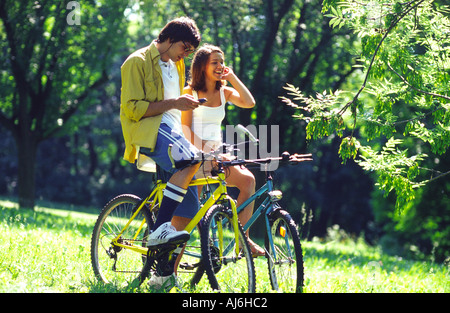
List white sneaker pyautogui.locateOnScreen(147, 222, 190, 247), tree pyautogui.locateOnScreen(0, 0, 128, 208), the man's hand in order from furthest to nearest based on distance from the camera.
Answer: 1. tree pyautogui.locateOnScreen(0, 0, 128, 208)
2. the man's hand
3. white sneaker pyautogui.locateOnScreen(147, 222, 190, 247)

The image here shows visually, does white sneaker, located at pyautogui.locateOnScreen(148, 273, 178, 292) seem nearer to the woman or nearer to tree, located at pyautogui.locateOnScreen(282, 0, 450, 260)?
the woman

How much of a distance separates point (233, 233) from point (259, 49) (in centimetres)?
900

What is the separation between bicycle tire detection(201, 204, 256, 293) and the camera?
3.55 metres

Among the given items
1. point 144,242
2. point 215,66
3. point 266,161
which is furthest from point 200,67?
point 144,242

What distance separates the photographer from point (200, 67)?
4.59 meters

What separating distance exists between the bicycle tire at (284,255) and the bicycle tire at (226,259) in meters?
0.27

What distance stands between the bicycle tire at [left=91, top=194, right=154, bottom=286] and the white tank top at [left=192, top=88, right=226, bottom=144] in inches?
28.0

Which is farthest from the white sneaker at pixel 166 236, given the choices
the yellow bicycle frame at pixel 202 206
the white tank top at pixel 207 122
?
the white tank top at pixel 207 122

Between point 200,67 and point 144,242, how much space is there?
141cm

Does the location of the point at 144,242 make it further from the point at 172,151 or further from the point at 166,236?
the point at 172,151

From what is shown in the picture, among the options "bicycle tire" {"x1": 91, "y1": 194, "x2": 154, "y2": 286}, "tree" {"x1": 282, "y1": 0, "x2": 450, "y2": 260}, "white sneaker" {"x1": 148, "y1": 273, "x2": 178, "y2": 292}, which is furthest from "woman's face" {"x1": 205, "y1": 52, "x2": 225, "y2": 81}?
"white sneaker" {"x1": 148, "y1": 273, "x2": 178, "y2": 292}

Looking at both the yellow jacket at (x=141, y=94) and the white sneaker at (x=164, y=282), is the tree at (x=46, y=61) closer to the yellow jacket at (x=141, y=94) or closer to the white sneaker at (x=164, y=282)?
the yellow jacket at (x=141, y=94)

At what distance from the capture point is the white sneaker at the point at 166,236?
3.72m
